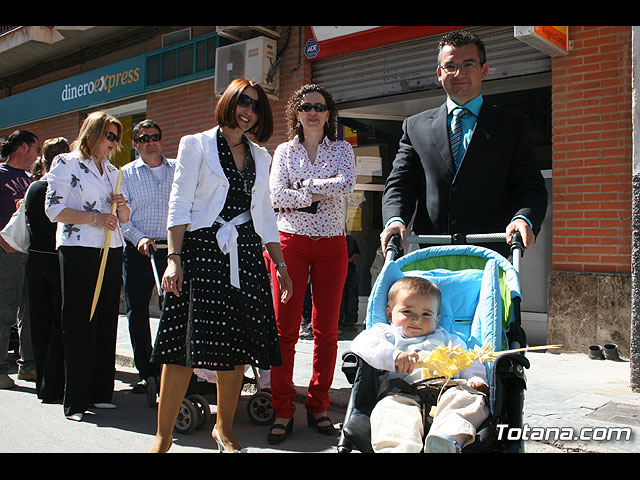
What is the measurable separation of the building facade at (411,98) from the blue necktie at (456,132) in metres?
3.27

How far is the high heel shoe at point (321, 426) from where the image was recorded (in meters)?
4.27

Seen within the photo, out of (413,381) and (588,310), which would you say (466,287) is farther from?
(588,310)

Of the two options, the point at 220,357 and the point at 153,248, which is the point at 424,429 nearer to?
the point at 220,357

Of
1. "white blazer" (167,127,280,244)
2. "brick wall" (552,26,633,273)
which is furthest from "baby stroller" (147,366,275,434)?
"brick wall" (552,26,633,273)

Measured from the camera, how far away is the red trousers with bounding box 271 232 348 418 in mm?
4234

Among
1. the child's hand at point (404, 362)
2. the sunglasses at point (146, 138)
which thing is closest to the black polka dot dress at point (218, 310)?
the child's hand at point (404, 362)

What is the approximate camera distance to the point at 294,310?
426 cm

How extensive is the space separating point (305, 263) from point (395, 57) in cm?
503

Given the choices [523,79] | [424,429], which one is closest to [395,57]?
[523,79]

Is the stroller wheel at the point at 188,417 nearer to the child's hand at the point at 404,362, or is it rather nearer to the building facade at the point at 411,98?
the child's hand at the point at 404,362

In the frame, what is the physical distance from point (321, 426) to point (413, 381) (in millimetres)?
1635

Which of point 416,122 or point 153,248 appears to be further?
point 153,248

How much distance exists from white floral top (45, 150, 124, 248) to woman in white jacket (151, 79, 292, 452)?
5.33 ft

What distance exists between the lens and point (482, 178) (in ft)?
11.1
